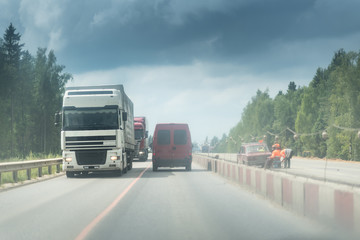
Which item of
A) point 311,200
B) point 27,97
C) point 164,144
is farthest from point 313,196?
point 27,97

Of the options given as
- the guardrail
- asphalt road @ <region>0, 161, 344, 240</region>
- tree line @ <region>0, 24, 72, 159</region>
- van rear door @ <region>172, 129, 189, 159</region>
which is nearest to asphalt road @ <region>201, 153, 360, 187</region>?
asphalt road @ <region>0, 161, 344, 240</region>

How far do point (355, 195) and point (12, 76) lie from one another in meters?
62.7

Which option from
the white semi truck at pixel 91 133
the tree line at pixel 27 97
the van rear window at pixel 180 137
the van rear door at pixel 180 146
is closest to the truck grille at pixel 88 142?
the white semi truck at pixel 91 133

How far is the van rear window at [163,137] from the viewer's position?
2753 cm

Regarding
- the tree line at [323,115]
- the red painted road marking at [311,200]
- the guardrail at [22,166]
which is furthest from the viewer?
the tree line at [323,115]

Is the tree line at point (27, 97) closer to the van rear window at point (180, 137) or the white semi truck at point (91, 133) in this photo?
the van rear window at point (180, 137)

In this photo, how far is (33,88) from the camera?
242 feet

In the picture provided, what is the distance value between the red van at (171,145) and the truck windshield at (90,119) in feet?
20.4

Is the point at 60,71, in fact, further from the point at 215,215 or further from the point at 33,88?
the point at 215,215

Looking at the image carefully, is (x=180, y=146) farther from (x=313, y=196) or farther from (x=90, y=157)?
(x=313, y=196)

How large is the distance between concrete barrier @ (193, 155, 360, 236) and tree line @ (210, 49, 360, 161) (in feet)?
62.3

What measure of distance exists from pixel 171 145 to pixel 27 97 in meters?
51.5

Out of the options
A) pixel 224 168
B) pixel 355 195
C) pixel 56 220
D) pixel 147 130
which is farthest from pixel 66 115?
pixel 147 130

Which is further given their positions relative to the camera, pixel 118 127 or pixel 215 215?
pixel 118 127
